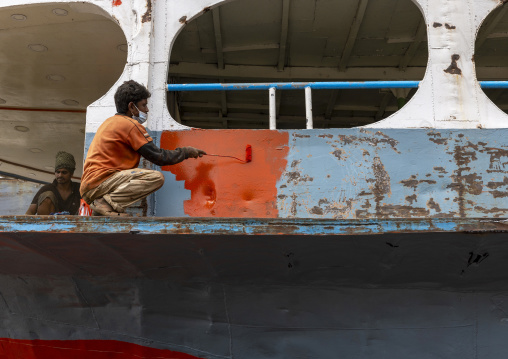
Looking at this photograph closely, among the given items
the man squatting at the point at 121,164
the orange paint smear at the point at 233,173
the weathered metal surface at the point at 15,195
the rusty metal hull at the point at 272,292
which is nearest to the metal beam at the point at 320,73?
the orange paint smear at the point at 233,173

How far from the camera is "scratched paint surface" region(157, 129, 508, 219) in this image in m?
4.27

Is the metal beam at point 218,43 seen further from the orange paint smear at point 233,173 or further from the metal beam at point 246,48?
the orange paint smear at point 233,173

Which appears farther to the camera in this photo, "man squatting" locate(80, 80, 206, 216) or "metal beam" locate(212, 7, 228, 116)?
"metal beam" locate(212, 7, 228, 116)

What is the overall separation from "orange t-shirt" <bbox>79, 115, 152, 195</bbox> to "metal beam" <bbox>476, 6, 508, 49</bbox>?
3.81 m

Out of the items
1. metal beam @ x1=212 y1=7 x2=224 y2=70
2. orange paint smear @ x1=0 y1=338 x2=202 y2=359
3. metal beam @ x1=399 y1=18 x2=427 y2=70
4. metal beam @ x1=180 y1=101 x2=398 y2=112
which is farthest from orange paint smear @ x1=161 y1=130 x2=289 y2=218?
metal beam @ x1=180 y1=101 x2=398 y2=112

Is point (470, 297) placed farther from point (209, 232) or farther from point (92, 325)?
point (92, 325)

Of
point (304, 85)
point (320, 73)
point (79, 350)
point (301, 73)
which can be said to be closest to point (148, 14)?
point (304, 85)

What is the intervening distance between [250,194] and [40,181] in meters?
7.18

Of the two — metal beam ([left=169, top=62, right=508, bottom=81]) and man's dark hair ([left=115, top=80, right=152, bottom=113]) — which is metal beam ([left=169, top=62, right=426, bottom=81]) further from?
man's dark hair ([left=115, top=80, right=152, bottom=113])

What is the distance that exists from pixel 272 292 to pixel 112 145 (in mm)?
1400

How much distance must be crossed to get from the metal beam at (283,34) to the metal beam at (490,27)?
2000 millimetres

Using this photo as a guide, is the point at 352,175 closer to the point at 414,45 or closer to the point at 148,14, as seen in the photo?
the point at 148,14

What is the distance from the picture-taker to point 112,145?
402 cm

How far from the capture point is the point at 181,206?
→ 4.42 m
